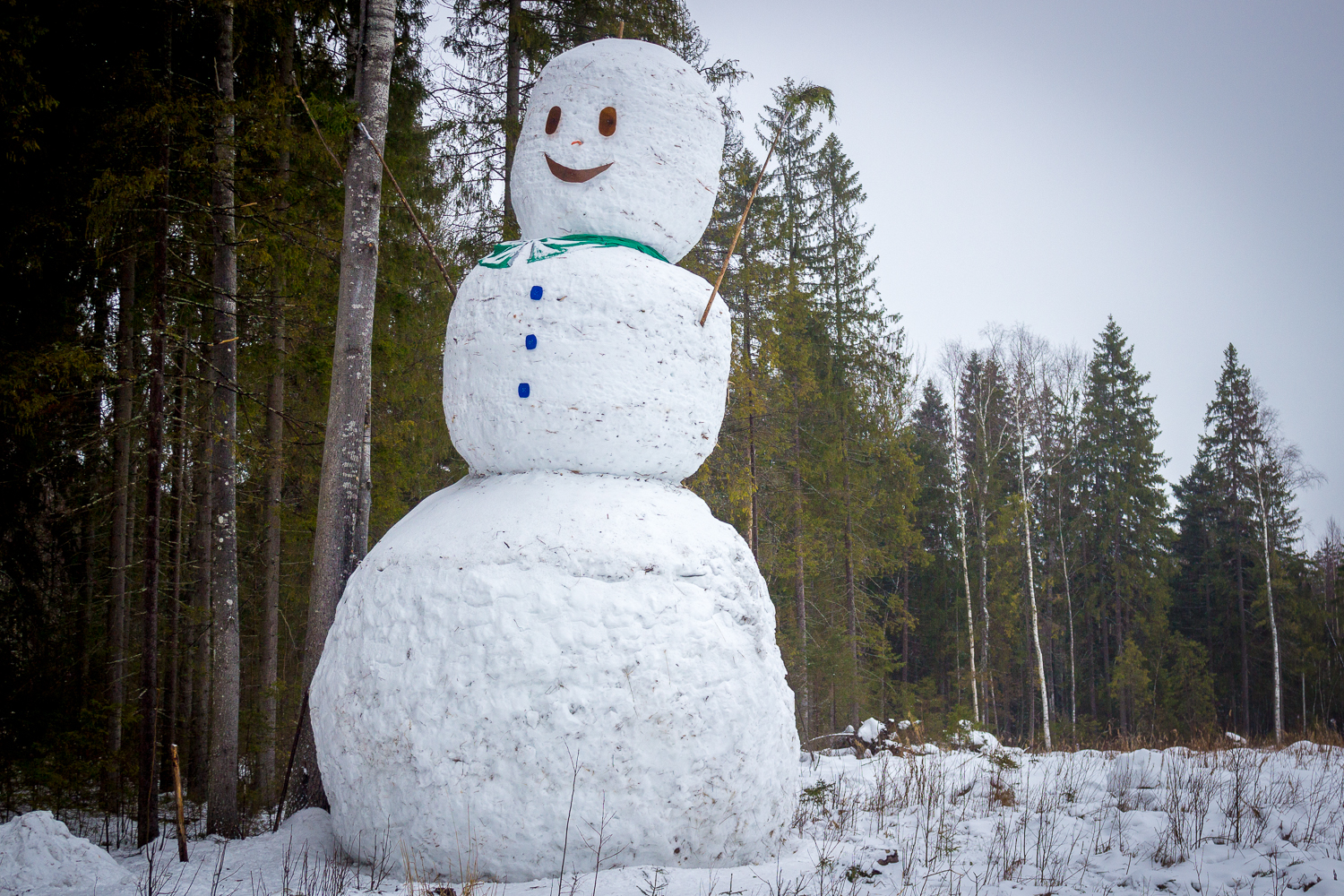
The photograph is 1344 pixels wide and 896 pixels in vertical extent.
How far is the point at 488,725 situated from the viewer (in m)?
3.84

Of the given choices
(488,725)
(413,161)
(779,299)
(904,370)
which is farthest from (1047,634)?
(488,725)

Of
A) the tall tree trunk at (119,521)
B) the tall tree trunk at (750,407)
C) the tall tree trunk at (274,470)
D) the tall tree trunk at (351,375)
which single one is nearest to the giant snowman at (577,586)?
the tall tree trunk at (351,375)

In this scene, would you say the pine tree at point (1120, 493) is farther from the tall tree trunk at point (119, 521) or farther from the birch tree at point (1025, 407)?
the tall tree trunk at point (119, 521)

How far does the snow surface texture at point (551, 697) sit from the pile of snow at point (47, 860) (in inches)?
46.3

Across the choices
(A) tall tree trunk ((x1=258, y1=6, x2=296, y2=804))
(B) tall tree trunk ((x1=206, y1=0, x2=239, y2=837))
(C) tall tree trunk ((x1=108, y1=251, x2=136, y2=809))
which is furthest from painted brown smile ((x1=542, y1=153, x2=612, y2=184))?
(C) tall tree trunk ((x1=108, y1=251, x2=136, y2=809))

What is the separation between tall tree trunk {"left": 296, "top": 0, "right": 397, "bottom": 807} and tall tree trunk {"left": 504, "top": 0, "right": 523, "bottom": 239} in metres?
2.61

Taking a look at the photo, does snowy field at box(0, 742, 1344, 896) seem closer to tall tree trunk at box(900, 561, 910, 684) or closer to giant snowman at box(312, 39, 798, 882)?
giant snowman at box(312, 39, 798, 882)

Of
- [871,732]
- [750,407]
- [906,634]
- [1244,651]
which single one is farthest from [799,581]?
[1244,651]

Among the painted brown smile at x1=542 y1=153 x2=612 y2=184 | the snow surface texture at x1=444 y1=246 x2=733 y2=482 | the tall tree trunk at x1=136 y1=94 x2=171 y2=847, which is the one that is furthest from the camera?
the tall tree trunk at x1=136 y1=94 x2=171 y2=847

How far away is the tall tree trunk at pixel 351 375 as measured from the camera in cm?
619

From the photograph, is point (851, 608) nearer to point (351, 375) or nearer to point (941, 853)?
point (941, 853)

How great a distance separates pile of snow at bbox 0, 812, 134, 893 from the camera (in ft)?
12.9

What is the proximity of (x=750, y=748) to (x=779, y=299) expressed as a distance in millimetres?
10824

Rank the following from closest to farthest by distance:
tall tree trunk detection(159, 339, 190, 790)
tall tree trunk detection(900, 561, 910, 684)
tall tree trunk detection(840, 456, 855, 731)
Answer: tall tree trunk detection(159, 339, 190, 790)
tall tree trunk detection(840, 456, 855, 731)
tall tree trunk detection(900, 561, 910, 684)
